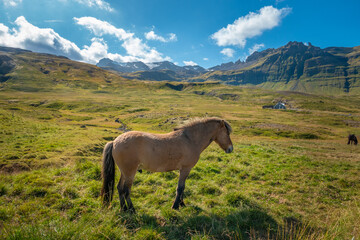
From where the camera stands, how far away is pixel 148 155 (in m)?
5.81

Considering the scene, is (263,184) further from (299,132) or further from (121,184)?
(299,132)

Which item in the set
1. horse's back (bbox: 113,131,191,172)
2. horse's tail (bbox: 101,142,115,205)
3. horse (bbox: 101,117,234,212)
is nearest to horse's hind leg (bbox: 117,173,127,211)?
horse (bbox: 101,117,234,212)

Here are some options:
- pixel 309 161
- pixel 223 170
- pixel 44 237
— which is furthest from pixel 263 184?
pixel 44 237

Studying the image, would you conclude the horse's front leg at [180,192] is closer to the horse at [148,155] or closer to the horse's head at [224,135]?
the horse at [148,155]

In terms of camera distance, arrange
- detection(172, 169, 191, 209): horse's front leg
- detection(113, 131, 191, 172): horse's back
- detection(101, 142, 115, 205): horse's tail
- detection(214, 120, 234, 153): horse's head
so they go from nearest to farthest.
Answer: detection(113, 131, 191, 172): horse's back → detection(101, 142, 115, 205): horse's tail → detection(172, 169, 191, 209): horse's front leg → detection(214, 120, 234, 153): horse's head

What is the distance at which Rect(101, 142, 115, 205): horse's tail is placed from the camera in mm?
5964

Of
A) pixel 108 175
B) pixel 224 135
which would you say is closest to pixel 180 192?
pixel 108 175

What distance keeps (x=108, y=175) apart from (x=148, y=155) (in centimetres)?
175

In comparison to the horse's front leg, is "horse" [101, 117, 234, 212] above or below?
above

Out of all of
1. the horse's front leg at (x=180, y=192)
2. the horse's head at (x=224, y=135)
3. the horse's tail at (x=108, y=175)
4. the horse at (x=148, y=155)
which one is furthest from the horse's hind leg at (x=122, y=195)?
the horse's head at (x=224, y=135)

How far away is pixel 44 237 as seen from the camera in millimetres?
3010

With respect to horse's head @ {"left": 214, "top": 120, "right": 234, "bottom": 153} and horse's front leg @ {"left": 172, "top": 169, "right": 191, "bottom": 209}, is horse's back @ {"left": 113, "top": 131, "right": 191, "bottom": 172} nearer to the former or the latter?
horse's front leg @ {"left": 172, "top": 169, "right": 191, "bottom": 209}

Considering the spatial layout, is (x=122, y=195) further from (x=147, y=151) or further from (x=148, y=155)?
(x=147, y=151)

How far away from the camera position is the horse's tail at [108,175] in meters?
5.96
